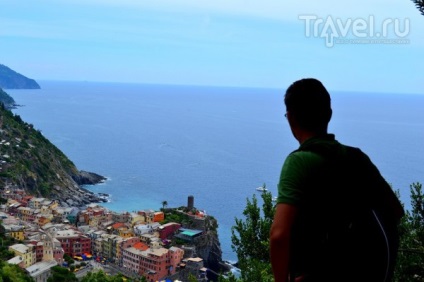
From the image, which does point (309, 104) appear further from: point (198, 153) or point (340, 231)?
point (198, 153)

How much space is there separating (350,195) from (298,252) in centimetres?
26

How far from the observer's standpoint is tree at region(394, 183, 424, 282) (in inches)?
188

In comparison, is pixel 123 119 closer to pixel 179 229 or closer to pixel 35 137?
pixel 35 137

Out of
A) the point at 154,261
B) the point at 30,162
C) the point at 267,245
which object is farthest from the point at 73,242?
the point at 267,245

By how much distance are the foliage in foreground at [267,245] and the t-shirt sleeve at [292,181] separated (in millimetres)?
2896

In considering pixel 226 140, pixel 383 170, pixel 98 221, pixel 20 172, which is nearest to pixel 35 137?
Answer: pixel 20 172

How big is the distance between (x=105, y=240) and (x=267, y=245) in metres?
25.3

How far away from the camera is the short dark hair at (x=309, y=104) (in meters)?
1.72

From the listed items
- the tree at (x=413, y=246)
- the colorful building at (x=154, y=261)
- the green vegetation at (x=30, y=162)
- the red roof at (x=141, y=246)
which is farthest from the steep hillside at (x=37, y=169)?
the tree at (x=413, y=246)

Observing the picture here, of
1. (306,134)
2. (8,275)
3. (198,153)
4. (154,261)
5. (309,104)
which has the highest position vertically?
(309,104)

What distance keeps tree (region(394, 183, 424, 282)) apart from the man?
9.74ft

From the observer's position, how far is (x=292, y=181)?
157 centimetres

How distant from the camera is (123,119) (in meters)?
106

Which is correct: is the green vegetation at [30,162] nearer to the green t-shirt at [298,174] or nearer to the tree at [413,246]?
the tree at [413,246]
